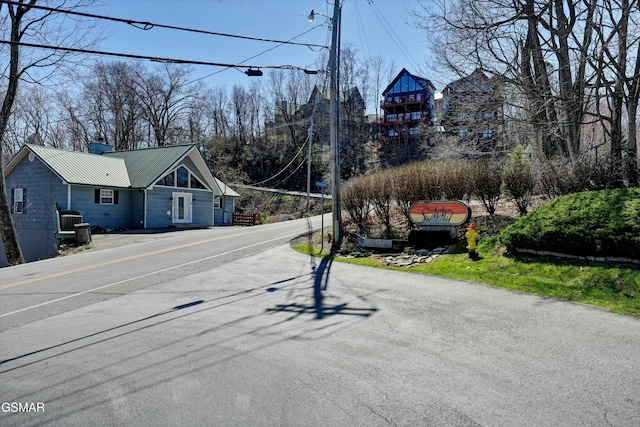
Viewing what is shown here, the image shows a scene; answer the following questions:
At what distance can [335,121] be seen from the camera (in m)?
12.9

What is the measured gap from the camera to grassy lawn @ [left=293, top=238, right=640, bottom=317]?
6.20 metres

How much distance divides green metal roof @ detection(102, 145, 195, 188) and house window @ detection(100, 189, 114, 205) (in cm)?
136

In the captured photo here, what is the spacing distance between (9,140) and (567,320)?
164 feet

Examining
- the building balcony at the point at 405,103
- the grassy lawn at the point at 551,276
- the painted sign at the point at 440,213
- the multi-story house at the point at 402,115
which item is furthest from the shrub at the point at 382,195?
the building balcony at the point at 405,103

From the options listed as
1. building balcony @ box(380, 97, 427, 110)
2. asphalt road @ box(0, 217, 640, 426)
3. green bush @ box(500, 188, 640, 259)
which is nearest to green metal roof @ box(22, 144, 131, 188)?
asphalt road @ box(0, 217, 640, 426)

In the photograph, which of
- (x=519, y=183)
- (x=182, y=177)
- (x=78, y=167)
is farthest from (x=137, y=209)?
(x=519, y=183)

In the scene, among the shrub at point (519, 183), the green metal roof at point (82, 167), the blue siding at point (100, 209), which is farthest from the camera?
the green metal roof at point (82, 167)

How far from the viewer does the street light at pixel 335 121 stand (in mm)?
12633

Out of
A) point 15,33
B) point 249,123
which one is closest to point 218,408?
point 15,33

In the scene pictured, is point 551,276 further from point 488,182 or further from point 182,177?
point 182,177

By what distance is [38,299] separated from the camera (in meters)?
7.54

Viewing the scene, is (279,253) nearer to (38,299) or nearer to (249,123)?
(38,299)

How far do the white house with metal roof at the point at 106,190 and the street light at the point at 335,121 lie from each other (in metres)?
15.0

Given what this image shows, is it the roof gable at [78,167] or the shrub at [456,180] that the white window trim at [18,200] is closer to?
→ the roof gable at [78,167]
